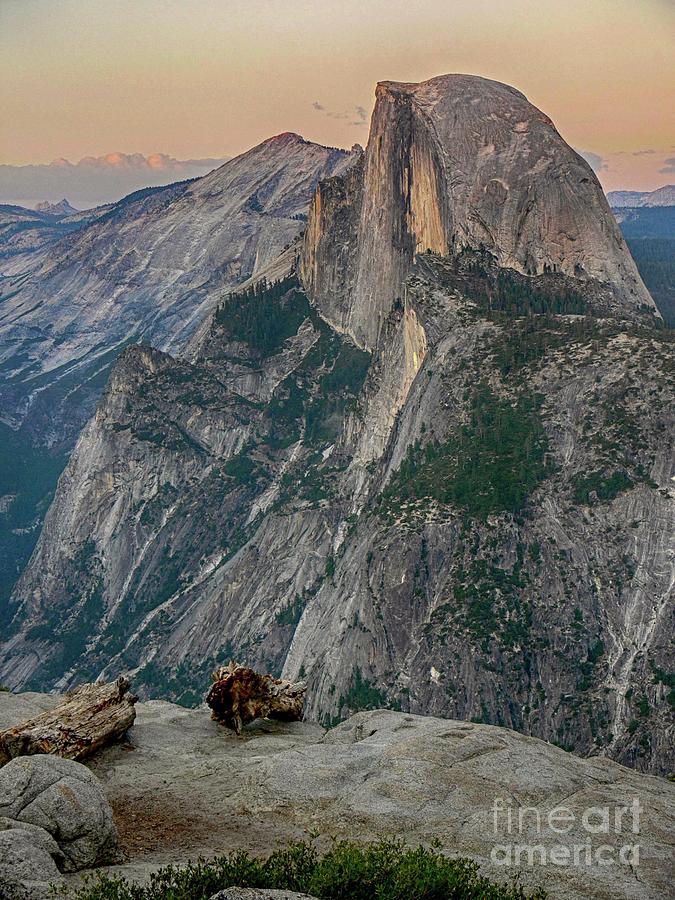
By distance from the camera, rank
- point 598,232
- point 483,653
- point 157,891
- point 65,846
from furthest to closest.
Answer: point 598,232 → point 483,653 → point 65,846 → point 157,891

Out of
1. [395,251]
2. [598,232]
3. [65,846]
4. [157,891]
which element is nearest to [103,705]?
[65,846]

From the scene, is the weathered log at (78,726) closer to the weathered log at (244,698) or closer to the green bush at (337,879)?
the weathered log at (244,698)

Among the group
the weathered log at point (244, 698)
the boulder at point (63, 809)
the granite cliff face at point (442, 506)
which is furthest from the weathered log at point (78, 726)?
the granite cliff face at point (442, 506)

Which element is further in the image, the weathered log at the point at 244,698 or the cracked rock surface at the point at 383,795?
the weathered log at the point at 244,698

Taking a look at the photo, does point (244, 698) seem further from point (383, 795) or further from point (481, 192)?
point (481, 192)

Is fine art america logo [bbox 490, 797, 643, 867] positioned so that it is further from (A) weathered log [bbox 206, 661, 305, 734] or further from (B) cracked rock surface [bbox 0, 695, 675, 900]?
(A) weathered log [bbox 206, 661, 305, 734]

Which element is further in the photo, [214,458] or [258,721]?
[214,458]

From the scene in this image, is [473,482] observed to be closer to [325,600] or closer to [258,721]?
[325,600]

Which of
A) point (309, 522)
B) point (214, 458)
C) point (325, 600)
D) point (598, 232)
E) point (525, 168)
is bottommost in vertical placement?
point (325, 600)

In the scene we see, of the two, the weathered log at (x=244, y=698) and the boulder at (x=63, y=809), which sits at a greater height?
the boulder at (x=63, y=809)
